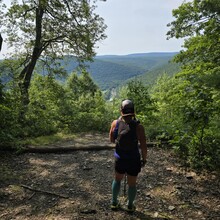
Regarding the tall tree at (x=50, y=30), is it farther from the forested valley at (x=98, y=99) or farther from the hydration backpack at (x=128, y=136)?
the hydration backpack at (x=128, y=136)

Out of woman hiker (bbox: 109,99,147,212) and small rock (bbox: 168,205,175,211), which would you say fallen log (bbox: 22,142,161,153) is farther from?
woman hiker (bbox: 109,99,147,212)

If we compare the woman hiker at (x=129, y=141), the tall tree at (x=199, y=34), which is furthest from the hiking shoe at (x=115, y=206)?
the tall tree at (x=199, y=34)

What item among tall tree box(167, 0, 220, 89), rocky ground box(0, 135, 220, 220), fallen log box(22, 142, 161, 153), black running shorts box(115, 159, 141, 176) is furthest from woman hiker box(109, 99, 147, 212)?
tall tree box(167, 0, 220, 89)

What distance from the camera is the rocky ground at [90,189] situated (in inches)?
172

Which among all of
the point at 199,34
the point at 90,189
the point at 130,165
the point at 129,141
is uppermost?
the point at 199,34

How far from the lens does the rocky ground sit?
436 cm

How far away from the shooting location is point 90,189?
538 cm

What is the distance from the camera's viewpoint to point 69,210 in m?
4.41

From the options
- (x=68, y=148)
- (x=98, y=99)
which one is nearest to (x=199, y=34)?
(x=98, y=99)

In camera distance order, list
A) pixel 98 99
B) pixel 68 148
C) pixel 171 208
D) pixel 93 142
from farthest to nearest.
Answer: pixel 98 99 < pixel 93 142 < pixel 68 148 < pixel 171 208

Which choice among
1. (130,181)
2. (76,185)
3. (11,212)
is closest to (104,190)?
(76,185)

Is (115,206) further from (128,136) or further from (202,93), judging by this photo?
(202,93)

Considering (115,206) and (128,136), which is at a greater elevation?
(128,136)

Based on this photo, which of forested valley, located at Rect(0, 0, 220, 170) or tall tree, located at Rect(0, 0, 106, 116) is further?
tall tree, located at Rect(0, 0, 106, 116)
